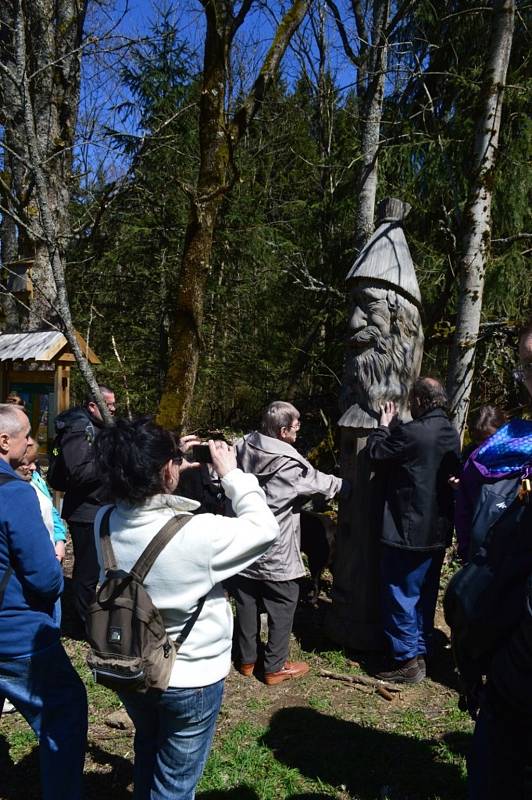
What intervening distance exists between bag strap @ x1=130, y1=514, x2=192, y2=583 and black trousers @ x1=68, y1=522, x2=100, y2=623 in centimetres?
257

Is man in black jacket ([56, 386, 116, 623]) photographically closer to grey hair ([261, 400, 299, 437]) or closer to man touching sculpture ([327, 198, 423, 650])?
grey hair ([261, 400, 299, 437])

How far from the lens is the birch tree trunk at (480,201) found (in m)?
4.83

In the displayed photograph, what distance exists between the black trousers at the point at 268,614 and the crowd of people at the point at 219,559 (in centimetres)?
1

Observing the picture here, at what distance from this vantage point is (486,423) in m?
3.71

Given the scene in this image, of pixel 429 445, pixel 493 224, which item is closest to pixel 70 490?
pixel 429 445

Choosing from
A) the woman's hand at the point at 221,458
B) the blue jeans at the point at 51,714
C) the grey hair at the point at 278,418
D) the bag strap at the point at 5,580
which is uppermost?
the woman's hand at the point at 221,458

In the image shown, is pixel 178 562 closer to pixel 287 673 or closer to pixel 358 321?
pixel 287 673

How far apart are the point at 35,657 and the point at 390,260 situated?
10.7ft

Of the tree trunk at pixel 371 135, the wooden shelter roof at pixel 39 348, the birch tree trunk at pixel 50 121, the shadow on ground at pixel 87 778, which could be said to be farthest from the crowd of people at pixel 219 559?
the birch tree trunk at pixel 50 121

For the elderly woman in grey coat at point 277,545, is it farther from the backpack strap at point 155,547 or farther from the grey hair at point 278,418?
the backpack strap at point 155,547

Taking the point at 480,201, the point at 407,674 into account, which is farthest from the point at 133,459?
the point at 480,201

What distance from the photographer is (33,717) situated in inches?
95.6

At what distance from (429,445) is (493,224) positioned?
4.41 metres

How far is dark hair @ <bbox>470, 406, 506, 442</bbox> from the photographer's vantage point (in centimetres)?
371
